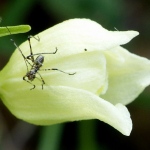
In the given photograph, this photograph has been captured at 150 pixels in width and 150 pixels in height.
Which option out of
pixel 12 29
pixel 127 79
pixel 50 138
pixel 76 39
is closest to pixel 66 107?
pixel 76 39


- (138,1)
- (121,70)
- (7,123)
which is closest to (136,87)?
(121,70)

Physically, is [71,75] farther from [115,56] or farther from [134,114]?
[134,114]

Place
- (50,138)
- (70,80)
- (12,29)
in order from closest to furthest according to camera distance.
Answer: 1. (12,29)
2. (70,80)
3. (50,138)

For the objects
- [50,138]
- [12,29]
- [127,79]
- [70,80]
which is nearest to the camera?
[12,29]

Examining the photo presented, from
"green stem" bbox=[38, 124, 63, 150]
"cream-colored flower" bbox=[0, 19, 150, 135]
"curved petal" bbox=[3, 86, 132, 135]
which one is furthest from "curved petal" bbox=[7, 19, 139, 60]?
"green stem" bbox=[38, 124, 63, 150]

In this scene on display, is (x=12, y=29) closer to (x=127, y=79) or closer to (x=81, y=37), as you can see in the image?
(x=81, y=37)

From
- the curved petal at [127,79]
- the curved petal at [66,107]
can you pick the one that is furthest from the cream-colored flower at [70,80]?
the curved petal at [127,79]
